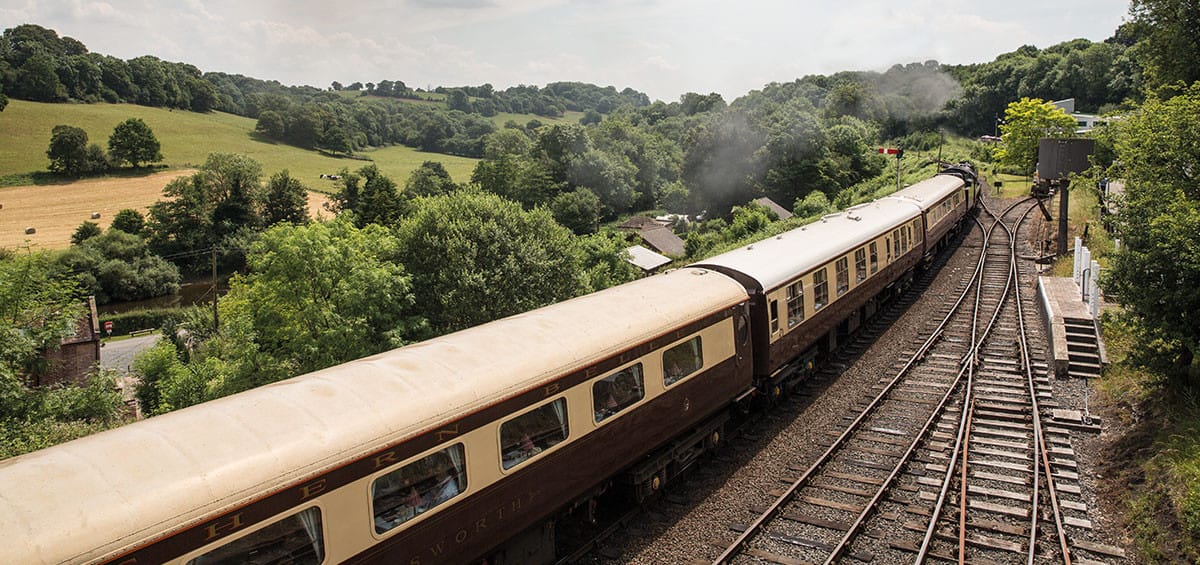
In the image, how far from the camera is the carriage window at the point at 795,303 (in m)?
14.6

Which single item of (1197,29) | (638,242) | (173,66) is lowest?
(638,242)

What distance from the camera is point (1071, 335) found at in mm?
17859

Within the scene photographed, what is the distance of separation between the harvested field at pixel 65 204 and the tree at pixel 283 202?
215 centimetres

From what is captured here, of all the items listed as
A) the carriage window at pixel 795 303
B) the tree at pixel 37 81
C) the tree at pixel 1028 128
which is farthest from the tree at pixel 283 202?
the carriage window at pixel 795 303

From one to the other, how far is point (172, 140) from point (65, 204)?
87.8ft

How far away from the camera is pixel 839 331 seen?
62.1 feet

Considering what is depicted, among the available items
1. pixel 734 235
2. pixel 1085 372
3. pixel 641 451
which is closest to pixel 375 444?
A: pixel 641 451

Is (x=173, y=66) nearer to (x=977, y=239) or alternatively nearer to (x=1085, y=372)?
(x=977, y=239)

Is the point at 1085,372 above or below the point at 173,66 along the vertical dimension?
below

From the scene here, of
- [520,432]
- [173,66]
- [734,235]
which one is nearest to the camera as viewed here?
[520,432]

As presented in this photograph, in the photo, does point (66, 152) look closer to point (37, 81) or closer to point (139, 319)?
point (37, 81)

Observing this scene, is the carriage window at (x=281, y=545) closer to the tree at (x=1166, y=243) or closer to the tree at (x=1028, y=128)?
the tree at (x=1166, y=243)

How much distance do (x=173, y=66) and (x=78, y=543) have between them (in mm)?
138155

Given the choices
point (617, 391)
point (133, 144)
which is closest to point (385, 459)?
point (617, 391)
